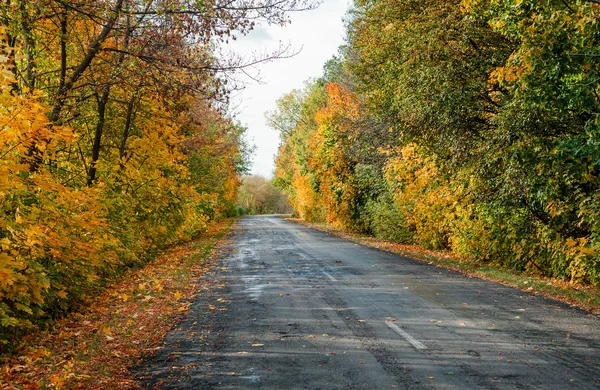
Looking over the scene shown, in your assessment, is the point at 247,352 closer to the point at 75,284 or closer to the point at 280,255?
the point at 75,284

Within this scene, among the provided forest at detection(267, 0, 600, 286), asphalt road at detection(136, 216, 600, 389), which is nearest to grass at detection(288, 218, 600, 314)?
forest at detection(267, 0, 600, 286)

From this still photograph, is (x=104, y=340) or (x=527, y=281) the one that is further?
(x=527, y=281)

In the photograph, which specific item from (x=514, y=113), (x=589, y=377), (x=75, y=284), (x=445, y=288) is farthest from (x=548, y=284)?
(x=75, y=284)

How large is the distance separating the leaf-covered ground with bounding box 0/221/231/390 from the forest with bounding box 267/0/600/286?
800cm

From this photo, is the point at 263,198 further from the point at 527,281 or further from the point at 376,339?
the point at 376,339

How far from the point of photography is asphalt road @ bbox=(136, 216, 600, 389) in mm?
5926

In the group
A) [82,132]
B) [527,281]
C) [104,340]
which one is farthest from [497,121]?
[82,132]

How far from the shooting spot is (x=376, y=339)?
7.55 metres

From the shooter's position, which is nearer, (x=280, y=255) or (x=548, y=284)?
(x=548, y=284)

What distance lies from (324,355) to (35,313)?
4.93m

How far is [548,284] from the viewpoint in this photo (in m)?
12.9

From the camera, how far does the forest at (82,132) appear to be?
24.4 feet

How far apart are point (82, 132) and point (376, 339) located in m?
12.0

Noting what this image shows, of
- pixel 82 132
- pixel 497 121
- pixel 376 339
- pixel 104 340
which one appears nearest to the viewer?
pixel 376 339
